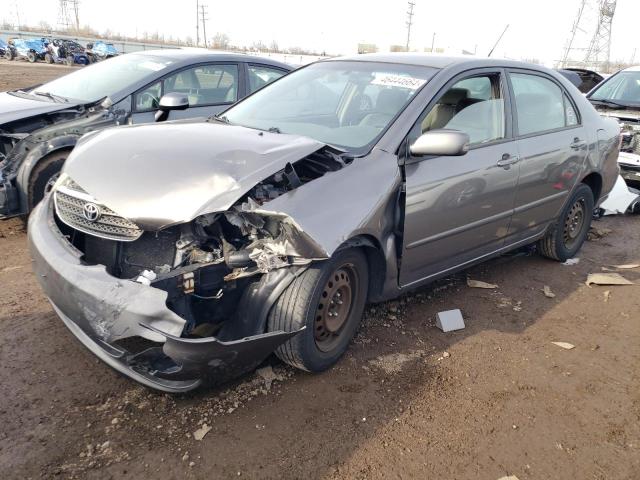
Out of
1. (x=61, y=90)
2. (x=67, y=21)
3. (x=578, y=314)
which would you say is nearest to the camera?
(x=578, y=314)

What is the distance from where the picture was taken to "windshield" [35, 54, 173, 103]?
545 centimetres

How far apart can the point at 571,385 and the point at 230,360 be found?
2069mm

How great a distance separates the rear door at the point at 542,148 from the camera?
406 centimetres

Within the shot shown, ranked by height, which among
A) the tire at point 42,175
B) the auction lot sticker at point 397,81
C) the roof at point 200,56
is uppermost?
the auction lot sticker at point 397,81

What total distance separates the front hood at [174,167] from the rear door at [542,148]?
1.97m

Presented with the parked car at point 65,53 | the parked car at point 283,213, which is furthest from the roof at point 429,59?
the parked car at point 65,53

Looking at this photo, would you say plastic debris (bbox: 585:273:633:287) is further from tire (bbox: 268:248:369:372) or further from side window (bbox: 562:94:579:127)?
tire (bbox: 268:248:369:372)

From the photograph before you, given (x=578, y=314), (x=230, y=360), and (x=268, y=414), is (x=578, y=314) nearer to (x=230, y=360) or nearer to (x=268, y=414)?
(x=268, y=414)

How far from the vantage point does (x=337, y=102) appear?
3.68 meters

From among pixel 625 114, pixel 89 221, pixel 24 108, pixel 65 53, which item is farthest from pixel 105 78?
pixel 65 53

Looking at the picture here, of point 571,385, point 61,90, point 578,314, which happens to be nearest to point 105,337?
point 571,385

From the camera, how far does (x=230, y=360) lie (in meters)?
2.41

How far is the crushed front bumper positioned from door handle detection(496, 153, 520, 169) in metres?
2.13

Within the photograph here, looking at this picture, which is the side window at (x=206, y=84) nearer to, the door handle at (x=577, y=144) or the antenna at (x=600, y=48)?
the door handle at (x=577, y=144)
